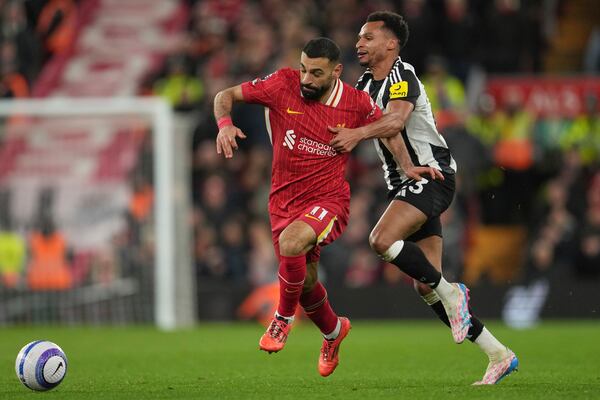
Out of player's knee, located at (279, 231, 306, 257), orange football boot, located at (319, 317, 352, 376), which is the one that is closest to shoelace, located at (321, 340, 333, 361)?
orange football boot, located at (319, 317, 352, 376)

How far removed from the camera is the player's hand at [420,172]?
827 centimetres

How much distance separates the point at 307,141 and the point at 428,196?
874mm

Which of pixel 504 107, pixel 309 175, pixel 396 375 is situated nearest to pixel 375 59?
pixel 309 175

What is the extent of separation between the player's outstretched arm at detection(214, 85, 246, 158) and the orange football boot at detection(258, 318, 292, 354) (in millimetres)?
1119

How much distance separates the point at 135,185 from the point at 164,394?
329 inches

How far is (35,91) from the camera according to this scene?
19109mm

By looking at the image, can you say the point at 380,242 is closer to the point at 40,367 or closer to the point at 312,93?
the point at 312,93

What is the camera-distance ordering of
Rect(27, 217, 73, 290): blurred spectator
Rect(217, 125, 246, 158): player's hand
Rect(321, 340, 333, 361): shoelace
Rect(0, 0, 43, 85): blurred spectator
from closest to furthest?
Rect(217, 125, 246, 158): player's hand → Rect(321, 340, 333, 361): shoelace → Rect(27, 217, 73, 290): blurred spectator → Rect(0, 0, 43, 85): blurred spectator

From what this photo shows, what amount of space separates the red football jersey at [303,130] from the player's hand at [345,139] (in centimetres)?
21

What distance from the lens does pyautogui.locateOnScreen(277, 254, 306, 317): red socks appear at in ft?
26.1

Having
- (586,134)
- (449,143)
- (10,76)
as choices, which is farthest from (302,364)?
(10,76)

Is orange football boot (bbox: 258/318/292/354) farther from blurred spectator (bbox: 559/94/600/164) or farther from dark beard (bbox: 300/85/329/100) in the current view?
blurred spectator (bbox: 559/94/600/164)

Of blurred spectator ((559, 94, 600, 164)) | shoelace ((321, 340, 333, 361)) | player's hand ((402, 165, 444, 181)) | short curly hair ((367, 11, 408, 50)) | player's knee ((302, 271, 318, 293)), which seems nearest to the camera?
player's hand ((402, 165, 444, 181))

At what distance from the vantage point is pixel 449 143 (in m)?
15.5
